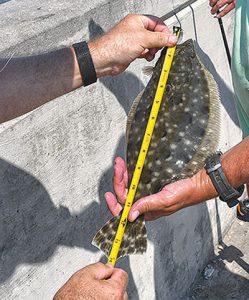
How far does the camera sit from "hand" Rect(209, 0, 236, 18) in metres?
4.33

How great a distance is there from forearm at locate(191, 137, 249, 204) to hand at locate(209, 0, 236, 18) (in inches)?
67.0

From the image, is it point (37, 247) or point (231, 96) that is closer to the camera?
point (37, 247)

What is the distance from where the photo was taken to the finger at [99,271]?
7.77ft

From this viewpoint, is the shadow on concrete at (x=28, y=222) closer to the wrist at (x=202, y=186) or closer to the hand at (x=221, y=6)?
the wrist at (x=202, y=186)

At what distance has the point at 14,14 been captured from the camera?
3234 mm

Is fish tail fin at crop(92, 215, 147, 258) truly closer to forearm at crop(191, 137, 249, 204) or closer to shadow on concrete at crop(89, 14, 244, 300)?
forearm at crop(191, 137, 249, 204)

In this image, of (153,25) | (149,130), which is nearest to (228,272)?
(149,130)

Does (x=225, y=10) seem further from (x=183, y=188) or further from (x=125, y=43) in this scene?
(x=183, y=188)

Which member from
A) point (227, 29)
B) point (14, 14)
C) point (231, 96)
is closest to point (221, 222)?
point (231, 96)

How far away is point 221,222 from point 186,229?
2.44 ft

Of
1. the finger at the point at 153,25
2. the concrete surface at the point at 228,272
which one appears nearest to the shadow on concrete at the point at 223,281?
the concrete surface at the point at 228,272

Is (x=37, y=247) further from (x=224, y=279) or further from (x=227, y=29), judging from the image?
(x=227, y=29)

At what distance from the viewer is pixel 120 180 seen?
2.94m

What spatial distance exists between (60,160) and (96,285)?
3.26ft
